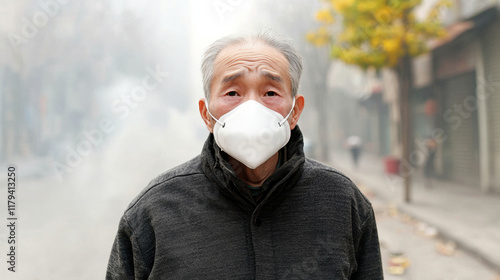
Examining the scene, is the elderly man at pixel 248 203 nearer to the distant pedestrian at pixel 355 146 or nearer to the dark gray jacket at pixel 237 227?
the dark gray jacket at pixel 237 227

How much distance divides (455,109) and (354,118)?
3.15 feet

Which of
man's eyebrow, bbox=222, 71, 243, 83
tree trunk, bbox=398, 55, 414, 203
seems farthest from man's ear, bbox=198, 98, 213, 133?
tree trunk, bbox=398, 55, 414, 203

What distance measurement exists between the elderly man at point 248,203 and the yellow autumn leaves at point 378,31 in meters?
2.64

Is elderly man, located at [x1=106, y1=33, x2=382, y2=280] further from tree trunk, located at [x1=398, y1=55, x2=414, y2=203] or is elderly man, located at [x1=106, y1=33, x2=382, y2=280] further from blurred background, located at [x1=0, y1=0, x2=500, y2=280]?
tree trunk, located at [x1=398, y1=55, x2=414, y2=203]

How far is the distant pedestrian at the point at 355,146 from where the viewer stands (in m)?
3.70

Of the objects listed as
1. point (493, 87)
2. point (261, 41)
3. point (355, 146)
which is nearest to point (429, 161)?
point (355, 146)

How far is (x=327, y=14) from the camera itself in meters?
3.47

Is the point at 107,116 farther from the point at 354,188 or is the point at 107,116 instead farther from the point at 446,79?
the point at 446,79

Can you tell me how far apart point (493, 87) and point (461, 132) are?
488mm

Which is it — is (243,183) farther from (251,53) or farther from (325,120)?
(325,120)

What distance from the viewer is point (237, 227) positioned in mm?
978

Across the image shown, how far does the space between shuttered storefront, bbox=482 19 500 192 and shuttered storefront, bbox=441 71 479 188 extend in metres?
0.14

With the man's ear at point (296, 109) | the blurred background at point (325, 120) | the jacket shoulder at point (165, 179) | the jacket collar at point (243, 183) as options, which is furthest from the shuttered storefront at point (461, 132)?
the jacket shoulder at point (165, 179)

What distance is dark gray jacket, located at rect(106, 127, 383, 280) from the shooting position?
0.96 meters
